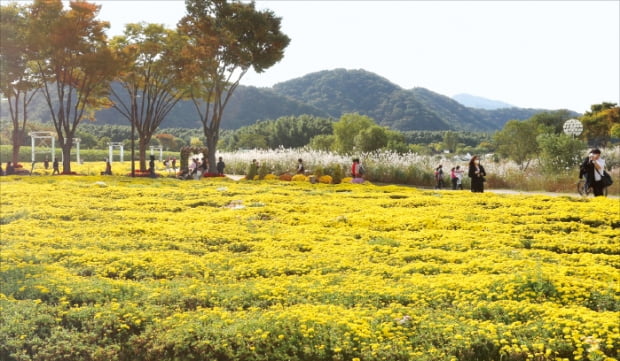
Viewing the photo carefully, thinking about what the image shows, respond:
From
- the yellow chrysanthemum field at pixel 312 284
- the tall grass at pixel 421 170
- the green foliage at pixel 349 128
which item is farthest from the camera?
the green foliage at pixel 349 128

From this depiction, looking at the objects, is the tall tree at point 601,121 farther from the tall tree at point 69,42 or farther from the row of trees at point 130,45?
the tall tree at point 69,42

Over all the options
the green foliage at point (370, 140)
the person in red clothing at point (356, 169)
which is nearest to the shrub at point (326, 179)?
the person in red clothing at point (356, 169)

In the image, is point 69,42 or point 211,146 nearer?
point 69,42

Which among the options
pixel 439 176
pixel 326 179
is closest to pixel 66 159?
pixel 326 179

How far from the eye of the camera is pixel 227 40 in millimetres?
26812

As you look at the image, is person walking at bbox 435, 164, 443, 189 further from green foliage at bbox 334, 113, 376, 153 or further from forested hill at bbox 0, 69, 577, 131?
forested hill at bbox 0, 69, 577, 131

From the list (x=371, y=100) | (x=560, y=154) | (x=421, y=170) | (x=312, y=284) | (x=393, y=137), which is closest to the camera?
(x=312, y=284)

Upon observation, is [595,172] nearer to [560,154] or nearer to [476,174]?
[476,174]

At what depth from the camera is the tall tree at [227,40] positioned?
27.0 metres

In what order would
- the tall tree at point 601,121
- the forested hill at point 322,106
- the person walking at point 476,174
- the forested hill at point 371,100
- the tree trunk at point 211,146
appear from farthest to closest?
the forested hill at point 371,100 → the forested hill at point 322,106 → the tall tree at point 601,121 → the tree trunk at point 211,146 → the person walking at point 476,174

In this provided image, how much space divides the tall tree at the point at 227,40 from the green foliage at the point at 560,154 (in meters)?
13.7

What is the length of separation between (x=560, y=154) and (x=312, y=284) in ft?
67.6

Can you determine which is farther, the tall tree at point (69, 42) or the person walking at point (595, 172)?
the tall tree at point (69, 42)

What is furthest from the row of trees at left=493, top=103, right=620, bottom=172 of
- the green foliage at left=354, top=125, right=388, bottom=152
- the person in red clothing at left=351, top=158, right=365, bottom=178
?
the green foliage at left=354, top=125, right=388, bottom=152
